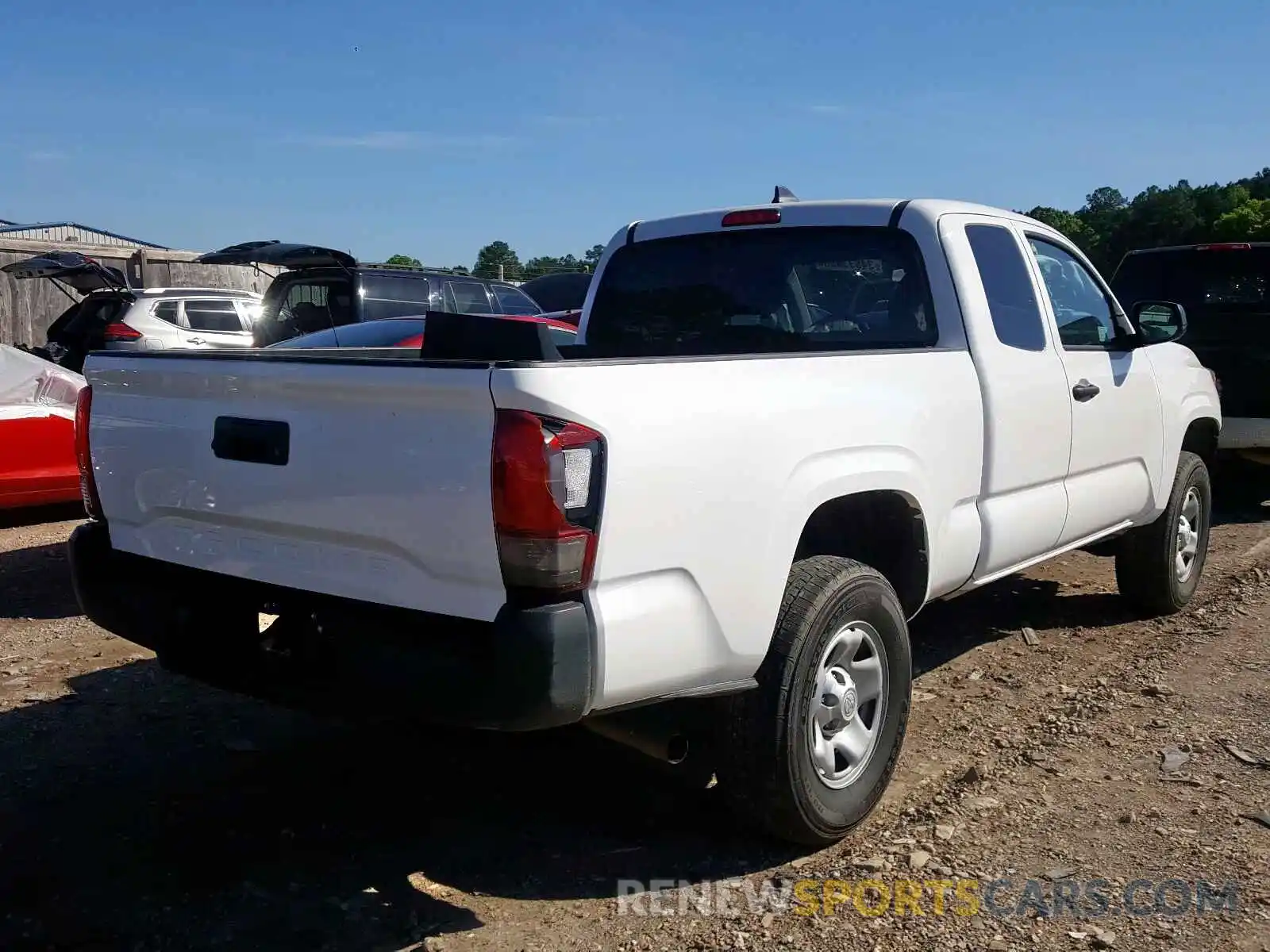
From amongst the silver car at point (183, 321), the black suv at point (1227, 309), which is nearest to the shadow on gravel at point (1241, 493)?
the black suv at point (1227, 309)

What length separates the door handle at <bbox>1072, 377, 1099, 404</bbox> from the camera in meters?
4.83

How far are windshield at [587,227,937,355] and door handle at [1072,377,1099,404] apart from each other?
92cm

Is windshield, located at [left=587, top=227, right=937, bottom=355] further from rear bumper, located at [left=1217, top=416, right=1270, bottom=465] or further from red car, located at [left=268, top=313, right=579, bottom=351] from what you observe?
rear bumper, located at [left=1217, top=416, right=1270, bottom=465]

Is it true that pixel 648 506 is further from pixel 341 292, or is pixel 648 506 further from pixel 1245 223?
pixel 1245 223

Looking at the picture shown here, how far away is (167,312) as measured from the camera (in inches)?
578

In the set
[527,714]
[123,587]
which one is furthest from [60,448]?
[527,714]

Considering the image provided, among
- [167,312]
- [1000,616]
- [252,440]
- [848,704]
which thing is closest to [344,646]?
[252,440]

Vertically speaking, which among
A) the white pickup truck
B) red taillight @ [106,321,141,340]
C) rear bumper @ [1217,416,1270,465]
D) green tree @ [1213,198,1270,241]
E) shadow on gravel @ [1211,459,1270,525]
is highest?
green tree @ [1213,198,1270,241]

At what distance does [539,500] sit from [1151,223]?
1343 inches

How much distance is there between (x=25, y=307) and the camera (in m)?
17.5

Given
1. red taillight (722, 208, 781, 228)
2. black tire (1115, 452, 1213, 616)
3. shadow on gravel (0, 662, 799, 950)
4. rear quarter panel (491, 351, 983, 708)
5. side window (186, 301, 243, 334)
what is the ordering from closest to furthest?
rear quarter panel (491, 351, 983, 708), shadow on gravel (0, 662, 799, 950), red taillight (722, 208, 781, 228), black tire (1115, 452, 1213, 616), side window (186, 301, 243, 334)

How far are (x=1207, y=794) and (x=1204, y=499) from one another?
112 inches

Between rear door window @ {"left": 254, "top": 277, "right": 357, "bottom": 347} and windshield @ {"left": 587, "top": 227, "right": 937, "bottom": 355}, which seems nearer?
windshield @ {"left": 587, "top": 227, "right": 937, "bottom": 355}

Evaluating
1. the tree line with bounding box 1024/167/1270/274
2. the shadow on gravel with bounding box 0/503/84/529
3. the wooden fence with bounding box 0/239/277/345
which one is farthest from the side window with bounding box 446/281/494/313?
the tree line with bounding box 1024/167/1270/274
